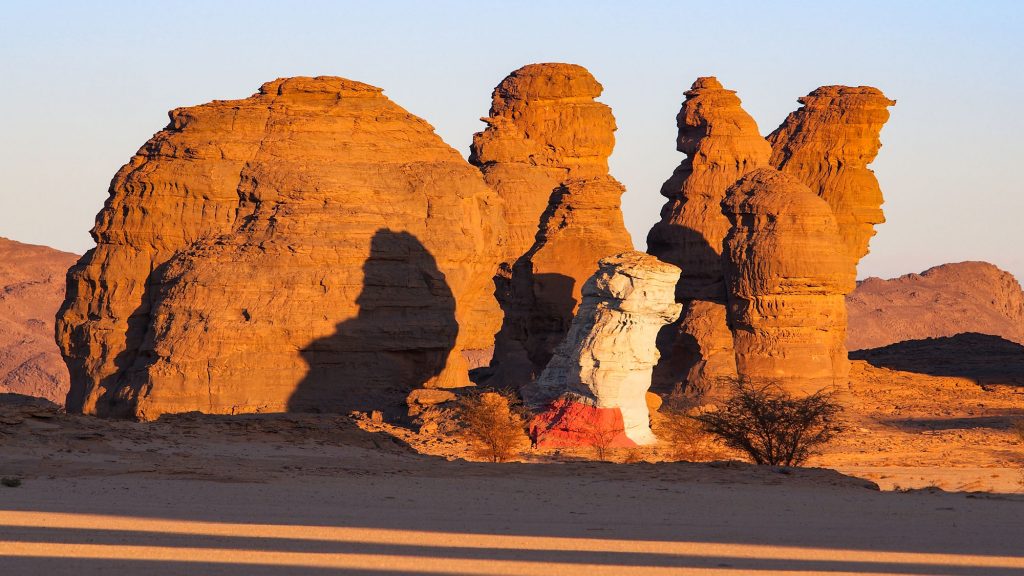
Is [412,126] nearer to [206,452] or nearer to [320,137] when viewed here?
[320,137]

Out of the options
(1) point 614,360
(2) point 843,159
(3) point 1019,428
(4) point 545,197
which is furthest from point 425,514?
(2) point 843,159

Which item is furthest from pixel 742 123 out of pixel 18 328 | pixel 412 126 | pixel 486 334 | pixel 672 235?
pixel 18 328

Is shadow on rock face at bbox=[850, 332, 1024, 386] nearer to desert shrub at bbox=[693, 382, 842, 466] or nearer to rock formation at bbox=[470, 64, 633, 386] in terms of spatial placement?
rock formation at bbox=[470, 64, 633, 386]

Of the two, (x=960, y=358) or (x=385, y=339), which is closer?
(x=385, y=339)

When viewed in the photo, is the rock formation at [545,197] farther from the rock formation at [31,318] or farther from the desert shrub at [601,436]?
the rock formation at [31,318]

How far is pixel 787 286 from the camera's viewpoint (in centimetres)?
3697

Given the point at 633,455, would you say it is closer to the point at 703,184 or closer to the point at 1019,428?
the point at 1019,428

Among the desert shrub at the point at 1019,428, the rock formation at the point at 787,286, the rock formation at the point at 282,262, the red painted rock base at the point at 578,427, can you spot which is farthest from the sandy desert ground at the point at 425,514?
the rock formation at the point at 787,286

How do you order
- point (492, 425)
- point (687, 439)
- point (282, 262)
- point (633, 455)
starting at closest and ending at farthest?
point (633, 455) < point (492, 425) < point (687, 439) < point (282, 262)

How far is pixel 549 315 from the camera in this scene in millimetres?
38312

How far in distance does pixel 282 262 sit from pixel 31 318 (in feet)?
197

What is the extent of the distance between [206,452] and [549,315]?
63.4ft

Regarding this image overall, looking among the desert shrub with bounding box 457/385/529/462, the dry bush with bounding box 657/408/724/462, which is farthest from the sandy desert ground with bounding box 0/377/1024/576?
the dry bush with bounding box 657/408/724/462

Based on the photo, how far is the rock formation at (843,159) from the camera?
4572 centimetres
